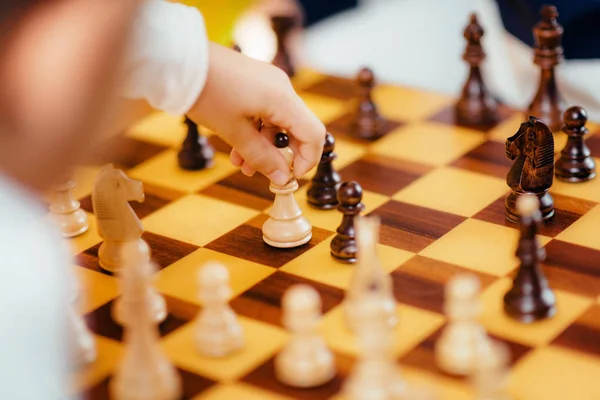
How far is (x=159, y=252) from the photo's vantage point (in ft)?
5.50

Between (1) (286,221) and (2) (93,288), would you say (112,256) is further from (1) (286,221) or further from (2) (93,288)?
(1) (286,221)

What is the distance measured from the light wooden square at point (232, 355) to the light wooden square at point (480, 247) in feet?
1.12

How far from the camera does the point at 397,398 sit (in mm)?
1210

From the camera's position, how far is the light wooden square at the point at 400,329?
1.37 metres

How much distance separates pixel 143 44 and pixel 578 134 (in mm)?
872

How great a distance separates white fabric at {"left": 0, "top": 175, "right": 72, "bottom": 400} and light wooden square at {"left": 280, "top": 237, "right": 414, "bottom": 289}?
37 centimetres

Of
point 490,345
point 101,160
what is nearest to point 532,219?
point 490,345

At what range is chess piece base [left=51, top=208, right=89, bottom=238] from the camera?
1767 mm

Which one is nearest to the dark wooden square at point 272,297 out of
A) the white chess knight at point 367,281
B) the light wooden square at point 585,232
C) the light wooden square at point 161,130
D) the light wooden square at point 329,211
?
the white chess knight at point 367,281

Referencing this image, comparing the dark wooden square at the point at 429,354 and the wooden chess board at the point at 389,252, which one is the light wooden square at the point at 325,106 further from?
the dark wooden square at the point at 429,354

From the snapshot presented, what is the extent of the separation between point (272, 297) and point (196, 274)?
0.49ft

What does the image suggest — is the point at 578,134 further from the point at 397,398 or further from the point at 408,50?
the point at 408,50

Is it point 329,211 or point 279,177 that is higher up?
point 279,177

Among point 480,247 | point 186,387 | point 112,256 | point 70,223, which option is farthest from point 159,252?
point 480,247
